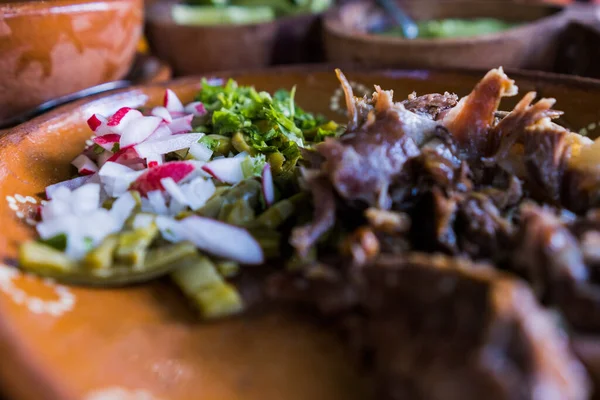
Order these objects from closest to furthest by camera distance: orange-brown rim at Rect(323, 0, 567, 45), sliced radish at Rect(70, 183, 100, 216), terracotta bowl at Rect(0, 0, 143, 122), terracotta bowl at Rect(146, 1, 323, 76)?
1. sliced radish at Rect(70, 183, 100, 216)
2. terracotta bowl at Rect(0, 0, 143, 122)
3. orange-brown rim at Rect(323, 0, 567, 45)
4. terracotta bowl at Rect(146, 1, 323, 76)

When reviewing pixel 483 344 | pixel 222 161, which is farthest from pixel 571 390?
pixel 222 161

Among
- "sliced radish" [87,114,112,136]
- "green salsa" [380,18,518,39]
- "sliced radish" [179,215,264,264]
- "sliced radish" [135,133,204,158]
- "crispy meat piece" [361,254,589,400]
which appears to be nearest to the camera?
"crispy meat piece" [361,254,589,400]

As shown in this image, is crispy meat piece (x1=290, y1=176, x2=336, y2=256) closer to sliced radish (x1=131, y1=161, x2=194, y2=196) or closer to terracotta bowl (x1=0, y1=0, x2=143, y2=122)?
sliced radish (x1=131, y1=161, x2=194, y2=196)

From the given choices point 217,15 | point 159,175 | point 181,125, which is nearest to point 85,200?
point 159,175

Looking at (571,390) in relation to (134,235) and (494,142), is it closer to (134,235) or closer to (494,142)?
(494,142)

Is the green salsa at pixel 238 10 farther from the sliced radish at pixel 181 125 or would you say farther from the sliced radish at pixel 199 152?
the sliced radish at pixel 199 152

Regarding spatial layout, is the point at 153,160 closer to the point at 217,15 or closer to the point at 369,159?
the point at 369,159

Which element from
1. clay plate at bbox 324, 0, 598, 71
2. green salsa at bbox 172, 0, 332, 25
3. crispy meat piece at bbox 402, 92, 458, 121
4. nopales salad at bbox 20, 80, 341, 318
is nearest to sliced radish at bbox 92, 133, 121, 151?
nopales salad at bbox 20, 80, 341, 318
